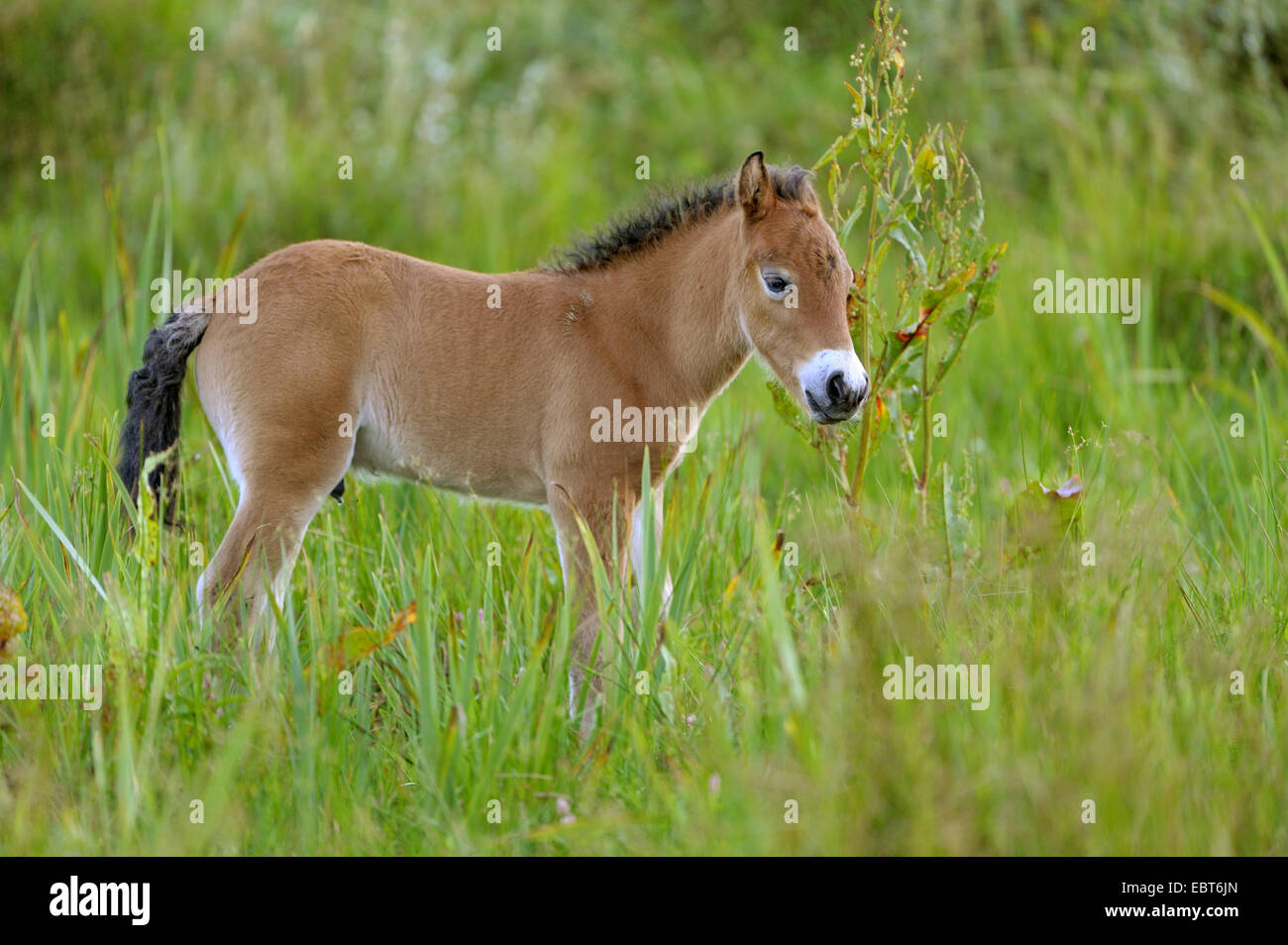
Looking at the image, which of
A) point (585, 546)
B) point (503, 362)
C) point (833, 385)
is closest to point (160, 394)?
point (503, 362)

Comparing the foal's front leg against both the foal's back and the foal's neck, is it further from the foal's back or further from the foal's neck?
the foal's neck

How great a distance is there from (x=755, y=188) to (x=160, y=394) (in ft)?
6.32

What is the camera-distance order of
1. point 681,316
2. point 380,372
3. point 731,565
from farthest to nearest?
point 731,565
point 681,316
point 380,372

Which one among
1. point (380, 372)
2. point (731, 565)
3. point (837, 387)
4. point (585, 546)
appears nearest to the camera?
point (837, 387)

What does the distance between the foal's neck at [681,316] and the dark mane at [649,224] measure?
0.04 m

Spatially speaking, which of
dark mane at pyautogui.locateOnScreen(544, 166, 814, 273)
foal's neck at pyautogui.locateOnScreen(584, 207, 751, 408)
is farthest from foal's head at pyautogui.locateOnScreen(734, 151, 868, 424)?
dark mane at pyautogui.locateOnScreen(544, 166, 814, 273)

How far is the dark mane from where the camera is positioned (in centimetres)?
432

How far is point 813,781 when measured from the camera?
9.15ft

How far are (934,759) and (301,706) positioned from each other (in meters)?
1.49

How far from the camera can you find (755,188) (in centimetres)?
395

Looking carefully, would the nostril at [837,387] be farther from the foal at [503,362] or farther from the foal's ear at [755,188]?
the foal's ear at [755,188]

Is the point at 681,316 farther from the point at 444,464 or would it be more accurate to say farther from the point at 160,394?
the point at 160,394
